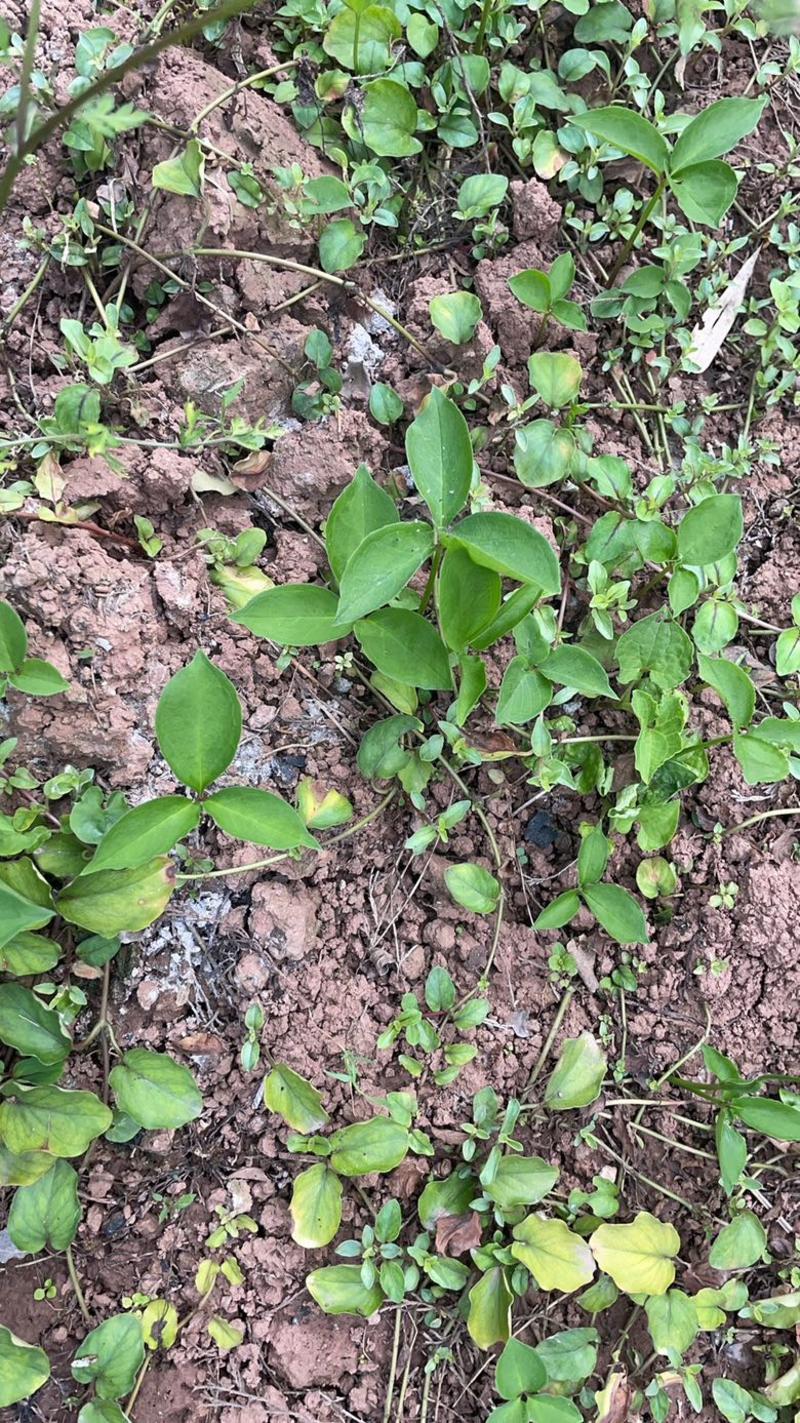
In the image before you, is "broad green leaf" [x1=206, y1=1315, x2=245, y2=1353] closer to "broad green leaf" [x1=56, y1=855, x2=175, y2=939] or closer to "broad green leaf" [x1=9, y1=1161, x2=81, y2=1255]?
"broad green leaf" [x1=9, y1=1161, x2=81, y2=1255]

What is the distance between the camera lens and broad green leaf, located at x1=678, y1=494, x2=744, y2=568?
70.4 inches

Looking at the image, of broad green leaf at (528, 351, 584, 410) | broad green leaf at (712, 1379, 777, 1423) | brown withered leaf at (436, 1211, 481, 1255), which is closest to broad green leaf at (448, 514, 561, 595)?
broad green leaf at (528, 351, 584, 410)

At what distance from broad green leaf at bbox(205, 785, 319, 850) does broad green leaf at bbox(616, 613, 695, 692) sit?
739 mm

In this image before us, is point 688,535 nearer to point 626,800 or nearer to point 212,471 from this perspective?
point 626,800

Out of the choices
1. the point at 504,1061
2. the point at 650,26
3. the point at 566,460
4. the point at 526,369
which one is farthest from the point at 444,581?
the point at 650,26

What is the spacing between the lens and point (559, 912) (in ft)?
5.98

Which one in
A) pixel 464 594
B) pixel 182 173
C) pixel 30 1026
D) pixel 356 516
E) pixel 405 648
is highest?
pixel 182 173

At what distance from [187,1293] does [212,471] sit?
4.83ft

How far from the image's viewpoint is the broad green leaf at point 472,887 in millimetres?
1780

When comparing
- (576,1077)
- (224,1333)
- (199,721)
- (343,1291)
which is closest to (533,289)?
(199,721)

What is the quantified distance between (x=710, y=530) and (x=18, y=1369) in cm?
183

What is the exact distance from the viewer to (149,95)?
1.89 m

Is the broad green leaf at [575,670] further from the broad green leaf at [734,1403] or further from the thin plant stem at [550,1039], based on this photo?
the broad green leaf at [734,1403]

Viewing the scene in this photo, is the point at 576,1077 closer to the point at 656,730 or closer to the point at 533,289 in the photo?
the point at 656,730
